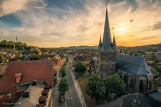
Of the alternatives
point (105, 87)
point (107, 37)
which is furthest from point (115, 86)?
point (107, 37)

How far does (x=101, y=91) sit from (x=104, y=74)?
19.5m

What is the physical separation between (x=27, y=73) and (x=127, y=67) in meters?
38.7

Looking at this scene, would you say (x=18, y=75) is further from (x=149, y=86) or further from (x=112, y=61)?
(x=149, y=86)

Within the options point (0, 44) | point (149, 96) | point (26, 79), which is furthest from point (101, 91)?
point (0, 44)

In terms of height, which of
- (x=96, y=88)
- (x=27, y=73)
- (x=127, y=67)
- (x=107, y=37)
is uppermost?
(x=107, y=37)

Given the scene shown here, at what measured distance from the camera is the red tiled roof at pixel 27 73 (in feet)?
121

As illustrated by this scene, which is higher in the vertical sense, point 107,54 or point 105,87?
point 107,54

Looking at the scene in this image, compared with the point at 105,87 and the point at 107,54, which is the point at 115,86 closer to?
the point at 105,87

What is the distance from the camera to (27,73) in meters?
39.0

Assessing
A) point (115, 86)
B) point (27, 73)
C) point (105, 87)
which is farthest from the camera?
point (115, 86)

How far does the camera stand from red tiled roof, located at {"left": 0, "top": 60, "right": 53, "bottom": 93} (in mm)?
36766

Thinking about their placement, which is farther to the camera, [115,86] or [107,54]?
[107,54]

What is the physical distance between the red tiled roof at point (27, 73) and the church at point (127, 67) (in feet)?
84.4

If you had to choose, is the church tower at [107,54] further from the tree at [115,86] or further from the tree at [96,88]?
the tree at [96,88]
